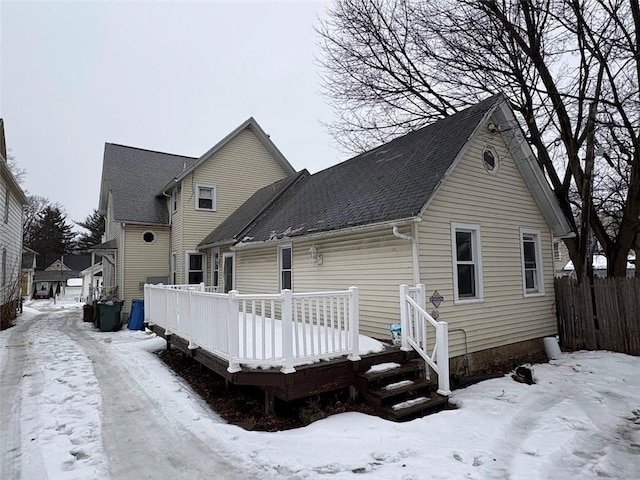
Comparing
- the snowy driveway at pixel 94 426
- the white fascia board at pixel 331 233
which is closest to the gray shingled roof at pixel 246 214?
the white fascia board at pixel 331 233

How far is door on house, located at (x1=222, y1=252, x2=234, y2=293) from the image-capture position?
1324cm

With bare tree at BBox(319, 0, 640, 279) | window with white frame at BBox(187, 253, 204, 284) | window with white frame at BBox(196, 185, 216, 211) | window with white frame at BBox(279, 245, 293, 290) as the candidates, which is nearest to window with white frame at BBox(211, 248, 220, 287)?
window with white frame at BBox(187, 253, 204, 284)

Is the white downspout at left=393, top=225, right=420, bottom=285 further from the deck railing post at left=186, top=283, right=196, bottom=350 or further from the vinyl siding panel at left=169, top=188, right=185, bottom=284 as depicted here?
the vinyl siding panel at left=169, top=188, right=185, bottom=284

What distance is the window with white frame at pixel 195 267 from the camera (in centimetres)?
1492

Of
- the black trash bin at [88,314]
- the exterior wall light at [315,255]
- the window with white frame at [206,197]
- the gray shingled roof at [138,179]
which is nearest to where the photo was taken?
the exterior wall light at [315,255]

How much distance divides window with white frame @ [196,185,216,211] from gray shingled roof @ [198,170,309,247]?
0.90 metres

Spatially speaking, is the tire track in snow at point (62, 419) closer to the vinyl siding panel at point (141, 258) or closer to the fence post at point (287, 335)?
the fence post at point (287, 335)

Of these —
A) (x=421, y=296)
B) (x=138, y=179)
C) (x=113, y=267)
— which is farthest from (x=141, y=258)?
(x=421, y=296)

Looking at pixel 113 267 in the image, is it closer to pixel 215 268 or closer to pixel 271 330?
pixel 215 268

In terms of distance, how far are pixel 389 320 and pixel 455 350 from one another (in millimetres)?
1403

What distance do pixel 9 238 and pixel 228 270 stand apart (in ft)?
31.7

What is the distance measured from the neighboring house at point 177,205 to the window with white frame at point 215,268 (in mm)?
326

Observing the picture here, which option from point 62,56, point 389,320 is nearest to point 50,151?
point 62,56

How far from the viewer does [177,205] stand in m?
15.4
